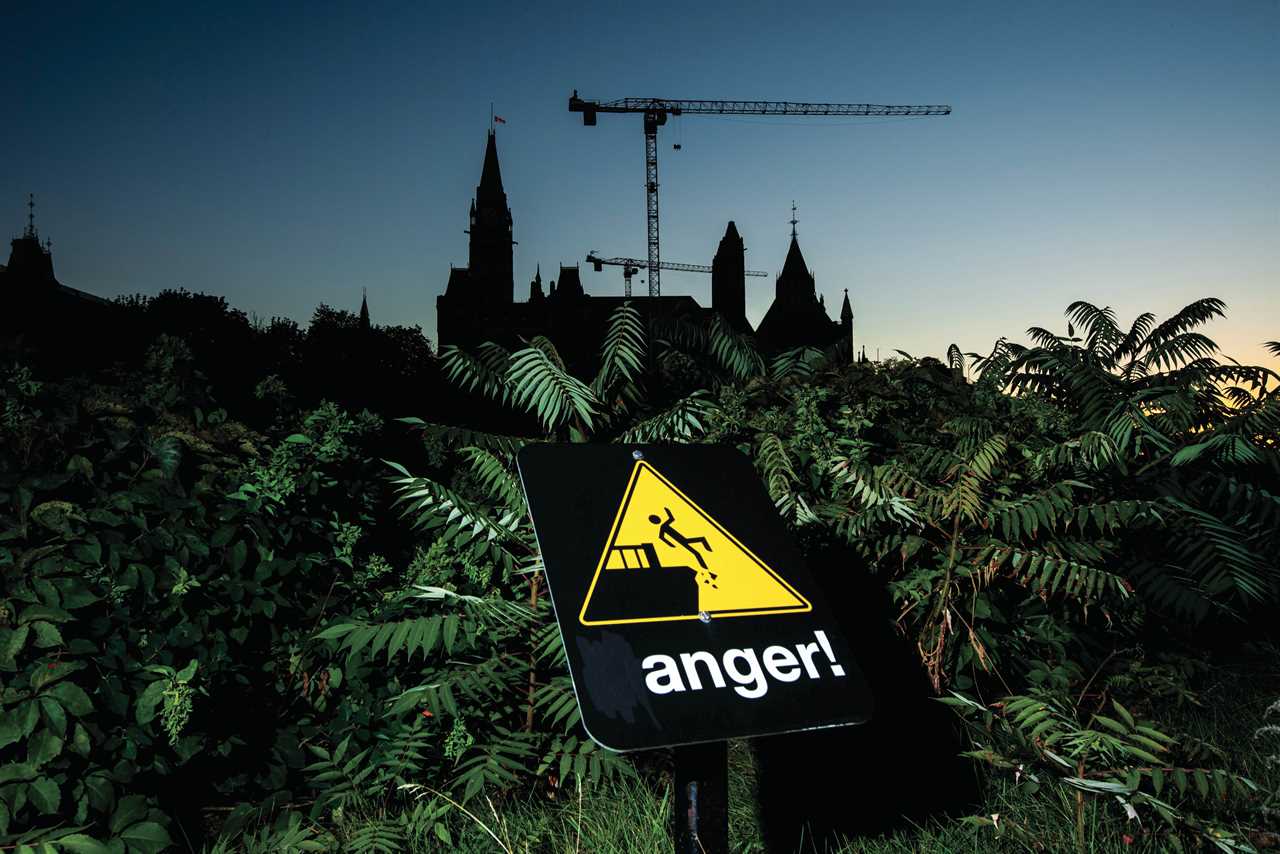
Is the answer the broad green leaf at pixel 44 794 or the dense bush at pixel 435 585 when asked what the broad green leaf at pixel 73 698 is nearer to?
the dense bush at pixel 435 585

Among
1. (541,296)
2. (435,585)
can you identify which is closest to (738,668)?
(435,585)

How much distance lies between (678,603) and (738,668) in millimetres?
170

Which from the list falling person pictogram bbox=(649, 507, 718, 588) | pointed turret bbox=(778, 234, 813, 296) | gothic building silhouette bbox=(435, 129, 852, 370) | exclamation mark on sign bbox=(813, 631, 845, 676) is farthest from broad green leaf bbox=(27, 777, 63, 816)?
pointed turret bbox=(778, 234, 813, 296)

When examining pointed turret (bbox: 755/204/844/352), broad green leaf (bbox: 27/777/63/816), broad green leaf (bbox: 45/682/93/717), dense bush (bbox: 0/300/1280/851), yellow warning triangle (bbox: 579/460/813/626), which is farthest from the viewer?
pointed turret (bbox: 755/204/844/352)

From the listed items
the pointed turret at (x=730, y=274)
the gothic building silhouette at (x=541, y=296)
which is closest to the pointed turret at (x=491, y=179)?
the gothic building silhouette at (x=541, y=296)

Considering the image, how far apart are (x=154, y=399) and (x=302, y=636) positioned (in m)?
1.16

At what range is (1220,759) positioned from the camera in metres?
3.29

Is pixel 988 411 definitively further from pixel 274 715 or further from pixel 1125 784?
pixel 274 715

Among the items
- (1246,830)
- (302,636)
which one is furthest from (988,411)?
(302,636)

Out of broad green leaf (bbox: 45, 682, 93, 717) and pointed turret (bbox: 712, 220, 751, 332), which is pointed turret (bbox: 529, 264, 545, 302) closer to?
pointed turret (bbox: 712, 220, 751, 332)

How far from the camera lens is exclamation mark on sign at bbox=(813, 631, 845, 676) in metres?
1.73

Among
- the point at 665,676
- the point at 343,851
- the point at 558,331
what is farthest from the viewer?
the point at 558,331

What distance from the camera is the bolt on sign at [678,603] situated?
5.17 ft

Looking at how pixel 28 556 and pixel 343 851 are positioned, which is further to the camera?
pixel 343 851
